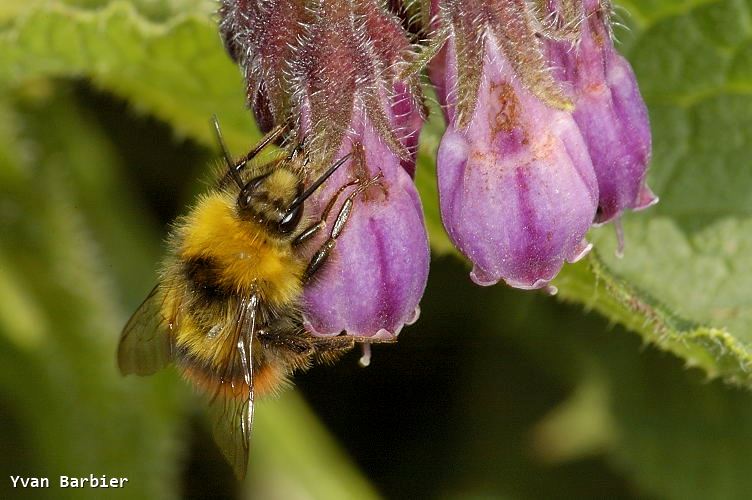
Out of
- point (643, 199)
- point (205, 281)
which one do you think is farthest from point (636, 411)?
point (205, 281)

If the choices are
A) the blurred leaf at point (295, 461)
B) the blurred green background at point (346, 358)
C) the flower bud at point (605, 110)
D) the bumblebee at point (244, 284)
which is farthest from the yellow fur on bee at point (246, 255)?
the blurred leaf at point (295, 461)

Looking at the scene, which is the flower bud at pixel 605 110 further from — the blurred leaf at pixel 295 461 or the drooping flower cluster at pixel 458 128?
the blurred leaf at pixel 295 461

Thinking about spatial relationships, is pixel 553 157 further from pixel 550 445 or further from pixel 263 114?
pixel 550 445

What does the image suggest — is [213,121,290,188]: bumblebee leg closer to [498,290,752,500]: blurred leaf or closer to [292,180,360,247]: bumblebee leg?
[292,180,360,247]: bumblebee leg

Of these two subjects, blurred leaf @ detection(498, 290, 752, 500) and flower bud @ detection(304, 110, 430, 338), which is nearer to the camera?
flower bud @ detection(304, 110, 430, 338)

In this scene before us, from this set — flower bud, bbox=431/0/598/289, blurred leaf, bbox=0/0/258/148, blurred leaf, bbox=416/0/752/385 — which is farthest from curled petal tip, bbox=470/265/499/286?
blurred leaf, bbox=0/0/258/148

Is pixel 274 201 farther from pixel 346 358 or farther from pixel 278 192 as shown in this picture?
pixel 346 358
